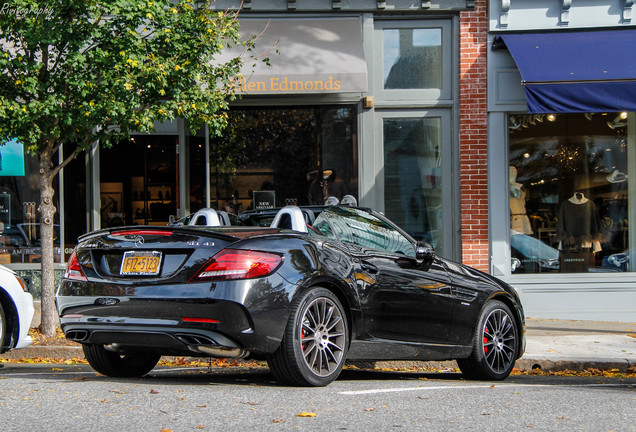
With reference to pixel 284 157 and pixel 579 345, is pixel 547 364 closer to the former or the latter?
pixel 579 345

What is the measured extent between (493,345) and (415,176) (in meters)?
6.34

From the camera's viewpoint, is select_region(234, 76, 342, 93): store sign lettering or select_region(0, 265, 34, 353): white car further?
select_region(234, 76, 342, 93): store sign lettering

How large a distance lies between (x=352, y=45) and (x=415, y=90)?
130cm

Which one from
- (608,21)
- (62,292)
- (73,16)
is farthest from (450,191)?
(62,292)

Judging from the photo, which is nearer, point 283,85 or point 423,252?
point 423,252

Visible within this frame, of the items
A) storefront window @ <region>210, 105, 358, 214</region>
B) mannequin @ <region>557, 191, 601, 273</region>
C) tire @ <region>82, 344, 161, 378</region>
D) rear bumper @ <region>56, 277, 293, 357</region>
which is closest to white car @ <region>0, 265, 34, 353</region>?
tire @ <region>82, 344, 161, 378</region>

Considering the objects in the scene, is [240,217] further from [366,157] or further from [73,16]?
[366,157]

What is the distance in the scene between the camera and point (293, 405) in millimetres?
5199

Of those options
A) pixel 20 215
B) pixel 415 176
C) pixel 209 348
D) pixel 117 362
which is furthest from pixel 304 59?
pixel 209 348

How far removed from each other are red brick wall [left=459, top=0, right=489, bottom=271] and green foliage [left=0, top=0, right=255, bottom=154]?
4.45 metres

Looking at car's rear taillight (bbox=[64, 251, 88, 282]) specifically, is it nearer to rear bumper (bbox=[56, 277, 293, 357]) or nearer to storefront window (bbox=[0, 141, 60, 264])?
rear bumper (bbox=[56, 277, 293, 357])

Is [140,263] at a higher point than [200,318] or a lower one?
higher

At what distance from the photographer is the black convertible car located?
18.2ft

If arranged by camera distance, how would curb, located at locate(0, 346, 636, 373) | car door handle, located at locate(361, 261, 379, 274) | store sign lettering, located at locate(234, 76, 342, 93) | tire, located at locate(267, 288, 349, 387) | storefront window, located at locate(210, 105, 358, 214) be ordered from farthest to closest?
storefront window, located at locate(210, 105, 358, 214)
store sign lettering, located at locate(234, 76, 342, 93)
curb, located at locate(0, 346, 636, 373)
car door handle, located at locate(361, 261, 379, 274)
tire, located at locate(267, 288, 349, 387)
